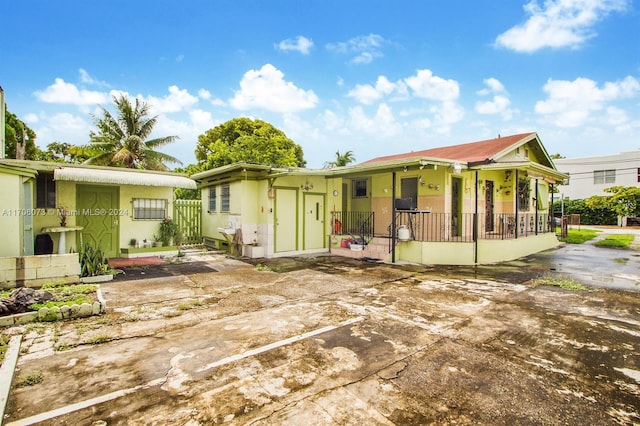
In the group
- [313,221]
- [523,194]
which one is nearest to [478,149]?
[523,194]

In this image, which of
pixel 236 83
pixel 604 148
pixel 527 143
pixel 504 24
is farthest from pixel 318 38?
pixel 604 148

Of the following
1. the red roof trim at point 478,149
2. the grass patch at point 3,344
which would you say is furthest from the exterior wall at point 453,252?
the grass patch at point 3,344

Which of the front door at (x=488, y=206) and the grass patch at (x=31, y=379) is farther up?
the front door at (x=488, y=206)

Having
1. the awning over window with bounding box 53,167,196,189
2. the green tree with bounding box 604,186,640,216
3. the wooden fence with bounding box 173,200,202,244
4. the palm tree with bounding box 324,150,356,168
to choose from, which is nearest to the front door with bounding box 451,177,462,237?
the awning over window with bounding box 53,167,196,189

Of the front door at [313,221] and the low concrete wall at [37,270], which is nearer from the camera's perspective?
the low concrete wall at [37,270]

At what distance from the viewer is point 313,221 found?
1176cm

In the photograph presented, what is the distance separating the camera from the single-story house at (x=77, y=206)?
592 cm

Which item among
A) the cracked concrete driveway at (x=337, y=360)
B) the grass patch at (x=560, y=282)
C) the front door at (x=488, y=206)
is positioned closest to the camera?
the cracked concrete driveway at (x=337, y=360)

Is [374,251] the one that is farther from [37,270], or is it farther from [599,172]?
[599,172]

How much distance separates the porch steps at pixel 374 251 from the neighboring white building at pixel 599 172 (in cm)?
2318

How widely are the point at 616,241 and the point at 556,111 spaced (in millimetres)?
10241

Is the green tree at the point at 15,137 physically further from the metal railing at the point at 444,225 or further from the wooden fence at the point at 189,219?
the metal railing at the point at 444,225

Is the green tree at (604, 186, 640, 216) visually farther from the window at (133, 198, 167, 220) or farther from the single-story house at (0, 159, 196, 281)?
the window at (133, 198, 167, 220)

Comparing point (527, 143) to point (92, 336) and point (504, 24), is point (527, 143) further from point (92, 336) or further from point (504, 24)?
point (92, 336)
